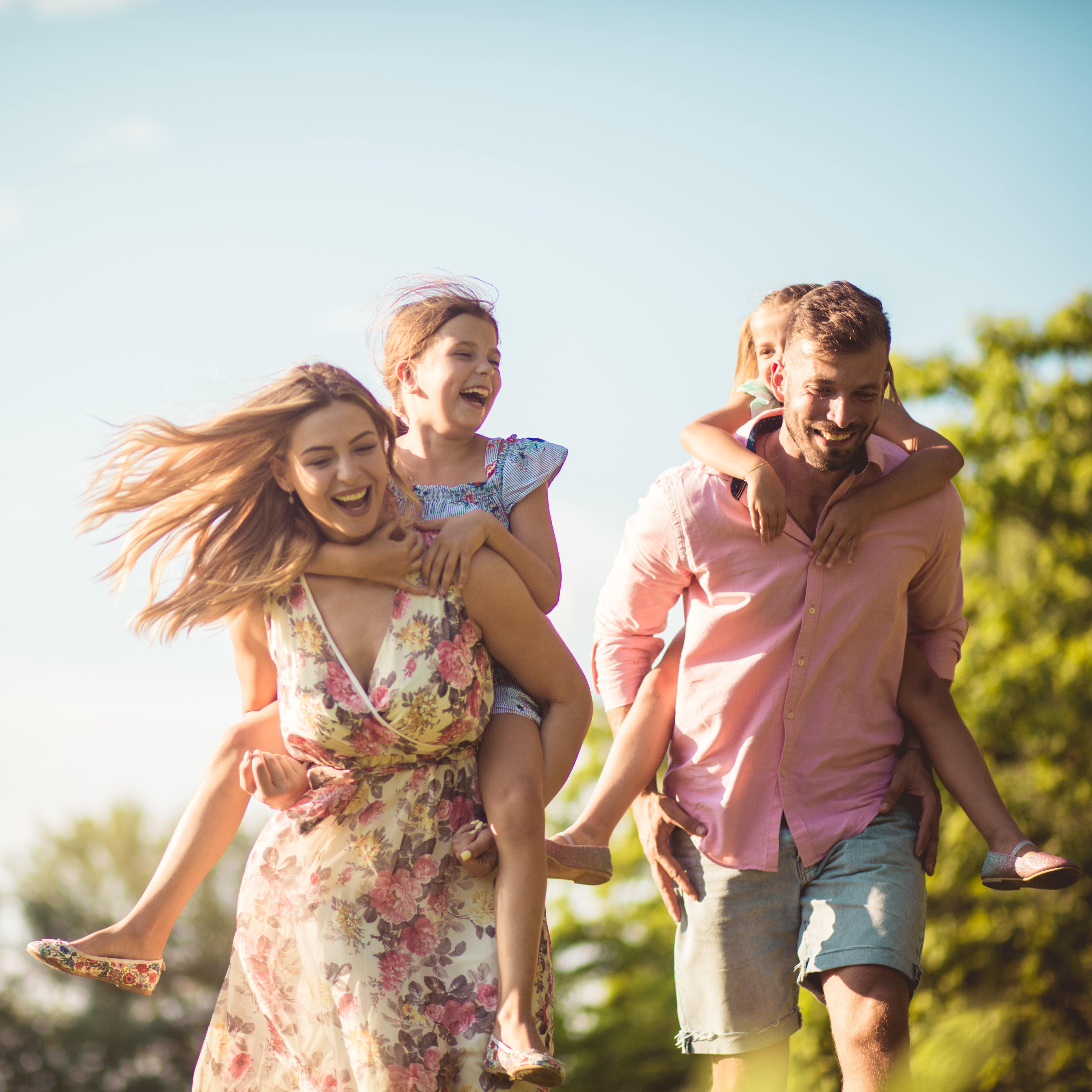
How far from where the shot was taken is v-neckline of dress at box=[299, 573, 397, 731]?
265 cm

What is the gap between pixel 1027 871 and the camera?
2.87 meters

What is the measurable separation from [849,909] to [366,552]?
1.49 m

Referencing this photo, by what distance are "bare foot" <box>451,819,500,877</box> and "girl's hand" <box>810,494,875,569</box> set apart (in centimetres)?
114

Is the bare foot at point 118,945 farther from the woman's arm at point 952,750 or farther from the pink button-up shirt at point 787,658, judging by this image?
the woman's arm at point 952,750

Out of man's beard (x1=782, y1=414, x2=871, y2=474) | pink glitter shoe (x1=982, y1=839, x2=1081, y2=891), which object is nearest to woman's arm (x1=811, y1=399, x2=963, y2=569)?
man's beard (x1=782, y1=414, x2=871, y2=474)

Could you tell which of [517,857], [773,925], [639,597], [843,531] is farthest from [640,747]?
[843,531]

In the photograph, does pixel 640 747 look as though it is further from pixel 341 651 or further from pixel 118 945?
pixel 118 945

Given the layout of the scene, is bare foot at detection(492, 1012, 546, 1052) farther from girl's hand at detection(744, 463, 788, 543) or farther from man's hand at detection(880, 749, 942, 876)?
girl's hand at detection(744, 463, 788, 543)

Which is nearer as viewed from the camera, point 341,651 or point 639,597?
point 341,651

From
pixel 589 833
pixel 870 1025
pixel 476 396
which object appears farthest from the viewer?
pixel 476 396

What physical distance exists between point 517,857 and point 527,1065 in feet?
1.45

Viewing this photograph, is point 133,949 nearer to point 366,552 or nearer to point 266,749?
point 266,749

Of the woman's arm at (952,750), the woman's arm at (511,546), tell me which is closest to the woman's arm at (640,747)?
the woman's arm at (511,546)

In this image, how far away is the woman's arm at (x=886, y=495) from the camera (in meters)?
3.11
